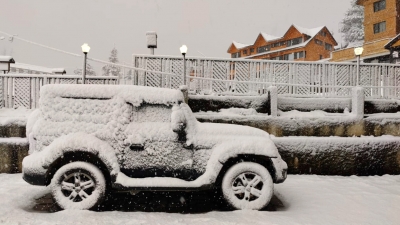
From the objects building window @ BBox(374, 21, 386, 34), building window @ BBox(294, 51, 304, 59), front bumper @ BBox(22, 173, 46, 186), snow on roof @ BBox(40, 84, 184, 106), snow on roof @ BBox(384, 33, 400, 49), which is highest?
building window @ BBox(374, 21, 386, 34)

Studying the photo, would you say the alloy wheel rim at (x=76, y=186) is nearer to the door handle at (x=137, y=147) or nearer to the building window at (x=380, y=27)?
the door handle at (x=137, y=147)

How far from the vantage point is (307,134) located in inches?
324

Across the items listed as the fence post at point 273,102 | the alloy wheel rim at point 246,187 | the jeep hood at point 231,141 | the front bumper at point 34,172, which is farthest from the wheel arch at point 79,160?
the fence post at point 273,102

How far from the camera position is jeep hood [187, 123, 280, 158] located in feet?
16.6

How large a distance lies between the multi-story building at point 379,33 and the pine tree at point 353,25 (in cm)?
2299

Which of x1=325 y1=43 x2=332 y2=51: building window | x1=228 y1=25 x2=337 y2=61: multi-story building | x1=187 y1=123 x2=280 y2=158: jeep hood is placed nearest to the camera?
x1=187 y1=123 x2=280 y2=158: jeep hood

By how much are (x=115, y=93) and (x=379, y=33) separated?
33.5m

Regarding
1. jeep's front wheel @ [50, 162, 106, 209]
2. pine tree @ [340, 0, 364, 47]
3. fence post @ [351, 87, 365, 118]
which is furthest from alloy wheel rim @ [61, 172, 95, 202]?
pine tree @ [340, 0, 364, 47]

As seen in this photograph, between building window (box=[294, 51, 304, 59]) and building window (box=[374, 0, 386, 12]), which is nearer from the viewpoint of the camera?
building window (box=[374, 0, 386, 12])

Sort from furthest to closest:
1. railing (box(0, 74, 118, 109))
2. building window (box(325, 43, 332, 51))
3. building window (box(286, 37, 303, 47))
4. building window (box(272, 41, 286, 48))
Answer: building window (box(272, 41, 286, 48))
building window (box(325, 43, 332, 51))
building window (box(286, 37, 303, 47))
railing (box(0, 74, 118, 109))

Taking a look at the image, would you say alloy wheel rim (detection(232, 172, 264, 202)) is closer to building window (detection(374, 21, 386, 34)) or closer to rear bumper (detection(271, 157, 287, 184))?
rear bumper (detection(271, 157, 287, 184))

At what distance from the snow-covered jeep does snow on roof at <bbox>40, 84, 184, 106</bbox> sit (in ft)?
0.05

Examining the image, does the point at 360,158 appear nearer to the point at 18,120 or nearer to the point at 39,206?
the point at 39,206

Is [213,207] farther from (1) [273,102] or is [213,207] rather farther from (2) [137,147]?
(1) [273,102]
